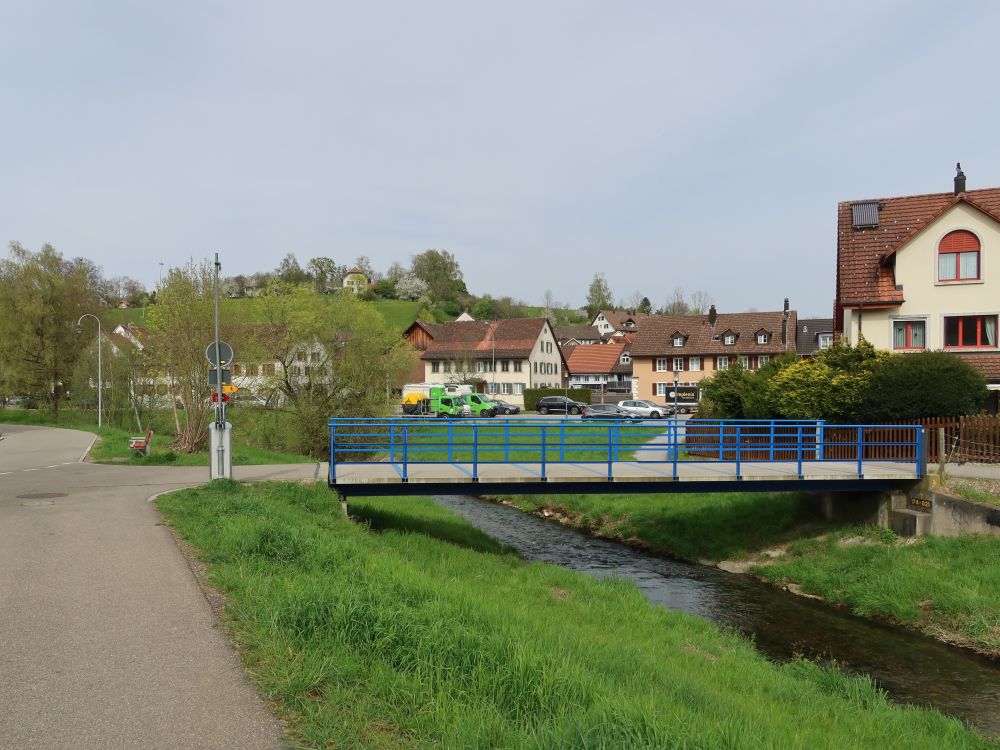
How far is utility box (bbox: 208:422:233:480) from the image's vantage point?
615 inches

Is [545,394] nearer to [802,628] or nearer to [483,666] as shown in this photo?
[802,628]

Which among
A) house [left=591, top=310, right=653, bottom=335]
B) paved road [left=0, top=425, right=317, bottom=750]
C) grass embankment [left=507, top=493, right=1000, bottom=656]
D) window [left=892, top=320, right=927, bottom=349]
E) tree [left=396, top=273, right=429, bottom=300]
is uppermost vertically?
tree [left=396, top=273, right=429, bottom=300]

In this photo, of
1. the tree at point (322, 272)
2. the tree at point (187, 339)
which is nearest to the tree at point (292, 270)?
the tree at point (322, 272)

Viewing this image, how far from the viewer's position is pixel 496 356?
75.2 m

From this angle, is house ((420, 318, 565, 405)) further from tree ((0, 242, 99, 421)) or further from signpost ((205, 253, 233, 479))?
signpost ((205, 253, 233, 479))

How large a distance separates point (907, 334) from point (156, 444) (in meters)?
29.8

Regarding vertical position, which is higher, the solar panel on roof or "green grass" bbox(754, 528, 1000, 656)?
the solar panel on roof


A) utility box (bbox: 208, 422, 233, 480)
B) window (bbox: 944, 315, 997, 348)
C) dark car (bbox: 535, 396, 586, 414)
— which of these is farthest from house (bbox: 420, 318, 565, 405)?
utility box (bbox: 208, 422, 233, 480)

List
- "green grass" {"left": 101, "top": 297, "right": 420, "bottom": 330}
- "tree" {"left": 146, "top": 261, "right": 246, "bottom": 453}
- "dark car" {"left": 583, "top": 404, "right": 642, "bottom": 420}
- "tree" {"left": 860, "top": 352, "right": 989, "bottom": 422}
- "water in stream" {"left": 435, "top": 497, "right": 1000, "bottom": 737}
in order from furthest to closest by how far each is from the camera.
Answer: "dark car" {"left": 583, "top": 404, "right": 642, "bottom": 420}, "green grass" {"left": 101, "top": 297, "right": 420, "bottom": 330}, "tree" {"left": 146, "top": 261, "right": 246, "bottom": 453}, "tree" {"left": 860, "top": 352, "right": 989, "bottom": 422}, "water in stream" {"left": 435, "top": 497, "right": 1000, "bottom": 737}

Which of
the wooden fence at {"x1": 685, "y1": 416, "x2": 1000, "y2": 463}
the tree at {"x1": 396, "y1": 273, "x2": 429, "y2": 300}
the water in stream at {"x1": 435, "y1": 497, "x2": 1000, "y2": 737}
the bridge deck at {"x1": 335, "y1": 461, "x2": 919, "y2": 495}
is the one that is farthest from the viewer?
the tree at {"x1": 396, "y1": 273, "x2": 429, "y2": 300}

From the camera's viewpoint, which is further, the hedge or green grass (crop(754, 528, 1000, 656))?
the hedge

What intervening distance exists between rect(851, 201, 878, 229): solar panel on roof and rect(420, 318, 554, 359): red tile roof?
4499 centimetres

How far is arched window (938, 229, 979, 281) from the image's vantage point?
89.8 ft

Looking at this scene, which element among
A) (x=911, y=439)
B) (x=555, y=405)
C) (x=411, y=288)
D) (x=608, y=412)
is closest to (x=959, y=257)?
(x=911, y=439)
